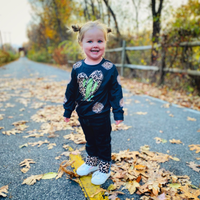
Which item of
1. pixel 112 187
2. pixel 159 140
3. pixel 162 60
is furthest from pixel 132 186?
pixel 162 60

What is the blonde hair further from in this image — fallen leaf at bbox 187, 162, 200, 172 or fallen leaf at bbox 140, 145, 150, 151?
fallen leaf at bbox 187, 162, 200, 172

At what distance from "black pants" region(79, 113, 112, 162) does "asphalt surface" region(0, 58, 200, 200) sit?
1.16 ft

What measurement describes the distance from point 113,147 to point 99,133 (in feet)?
2.96

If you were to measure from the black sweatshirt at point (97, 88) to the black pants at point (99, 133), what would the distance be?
6cm

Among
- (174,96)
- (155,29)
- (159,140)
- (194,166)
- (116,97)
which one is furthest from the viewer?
(155,29)

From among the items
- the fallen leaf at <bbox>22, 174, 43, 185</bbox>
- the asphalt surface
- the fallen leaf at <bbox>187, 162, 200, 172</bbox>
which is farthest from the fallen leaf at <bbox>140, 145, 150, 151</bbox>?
the fallen leaf at <bbox>22, 174, 43, 185</bbox>

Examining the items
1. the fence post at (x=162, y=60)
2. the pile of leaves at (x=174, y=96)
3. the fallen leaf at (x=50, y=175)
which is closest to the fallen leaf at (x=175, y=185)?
the fallen leaf at (x=50, y=175)

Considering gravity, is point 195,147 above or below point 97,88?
below

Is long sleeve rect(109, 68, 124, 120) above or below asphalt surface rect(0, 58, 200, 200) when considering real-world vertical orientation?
above

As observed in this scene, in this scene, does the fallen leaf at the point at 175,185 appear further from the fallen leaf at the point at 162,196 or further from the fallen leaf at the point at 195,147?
the fallen leaf at the point at 195,147

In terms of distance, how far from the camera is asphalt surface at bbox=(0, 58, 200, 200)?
1.64 meters

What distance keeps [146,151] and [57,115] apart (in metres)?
2.13

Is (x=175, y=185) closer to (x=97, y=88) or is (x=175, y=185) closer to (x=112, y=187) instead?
(x=112, y=187)

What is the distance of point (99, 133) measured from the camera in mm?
1644
